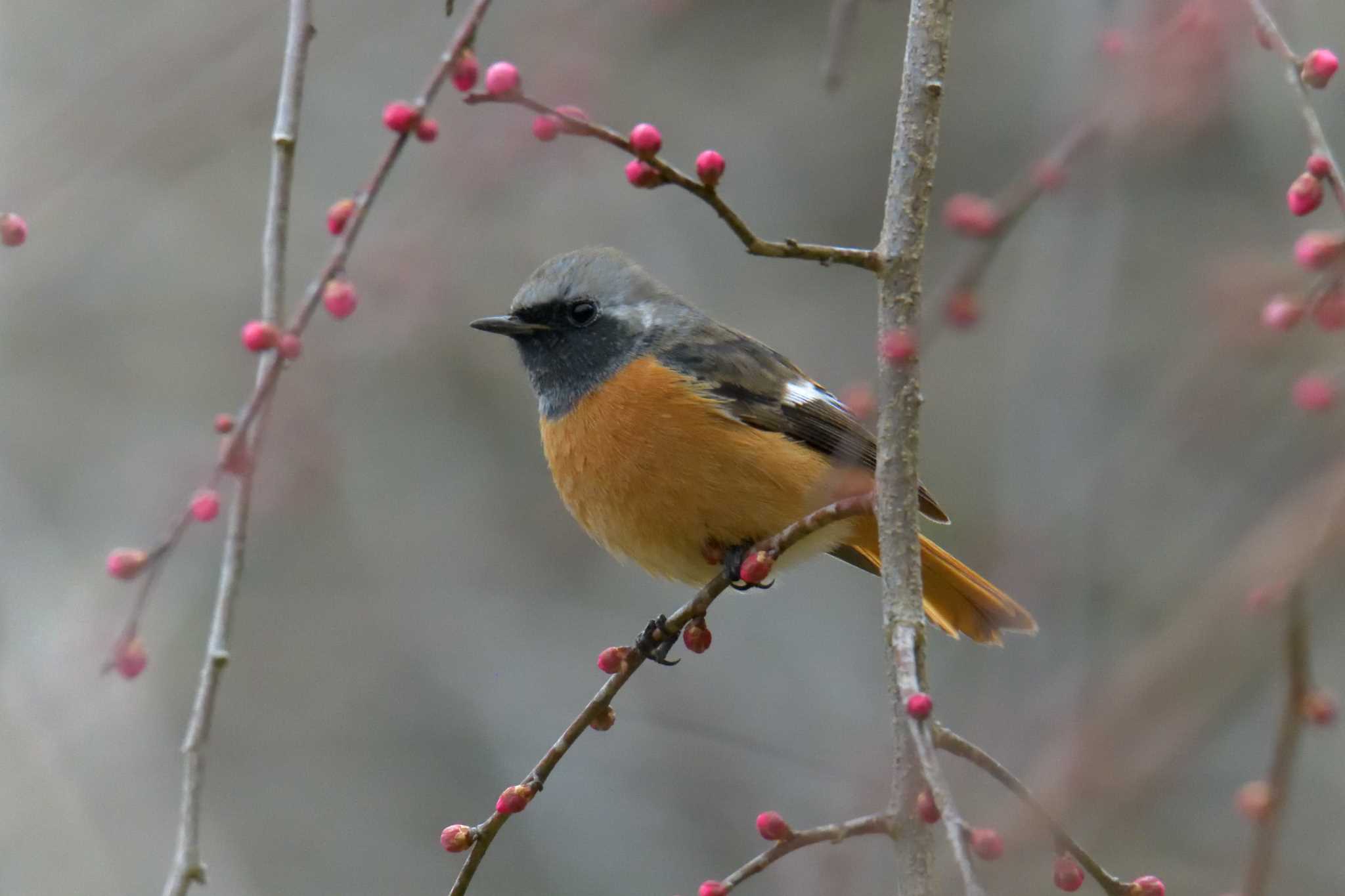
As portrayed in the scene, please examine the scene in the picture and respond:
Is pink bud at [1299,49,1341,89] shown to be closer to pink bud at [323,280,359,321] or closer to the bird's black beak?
pink bud at [323,280,359,321]

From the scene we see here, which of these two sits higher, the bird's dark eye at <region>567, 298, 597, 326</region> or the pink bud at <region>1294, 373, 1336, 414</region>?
the pink bud at <region>1294, 373, 1336, 414</region>

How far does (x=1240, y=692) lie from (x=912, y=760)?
1.80 m

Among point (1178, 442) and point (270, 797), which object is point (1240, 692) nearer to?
point (1178, 442)

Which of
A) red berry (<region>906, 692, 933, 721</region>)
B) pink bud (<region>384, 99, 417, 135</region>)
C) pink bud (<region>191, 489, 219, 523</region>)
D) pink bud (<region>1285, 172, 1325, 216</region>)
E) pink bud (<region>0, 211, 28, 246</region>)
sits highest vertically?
pink bud (<region>384, 99, 417, 135</region>)

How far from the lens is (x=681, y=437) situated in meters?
3.86

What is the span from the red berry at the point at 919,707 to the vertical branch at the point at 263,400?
1.16m

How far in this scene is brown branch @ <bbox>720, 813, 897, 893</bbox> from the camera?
198cm

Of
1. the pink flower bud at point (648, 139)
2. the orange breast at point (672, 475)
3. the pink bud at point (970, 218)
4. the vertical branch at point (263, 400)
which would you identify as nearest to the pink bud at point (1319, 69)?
the pink bud at point (970, 218)

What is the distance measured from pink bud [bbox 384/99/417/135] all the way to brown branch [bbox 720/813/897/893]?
4.65ft

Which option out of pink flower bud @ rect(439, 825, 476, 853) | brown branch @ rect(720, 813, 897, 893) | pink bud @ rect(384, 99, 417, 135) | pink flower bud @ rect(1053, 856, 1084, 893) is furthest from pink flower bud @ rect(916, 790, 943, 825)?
pink bud @ rect(384, 99, 417, 135)

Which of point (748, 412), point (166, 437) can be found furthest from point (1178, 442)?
point (166, 437)

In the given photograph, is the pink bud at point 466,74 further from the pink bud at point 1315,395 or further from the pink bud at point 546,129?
the pink bud at point 1315,395

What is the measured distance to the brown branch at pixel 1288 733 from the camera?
222cm

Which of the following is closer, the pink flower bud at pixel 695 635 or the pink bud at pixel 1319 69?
the pink bud at pixel 1319 69
